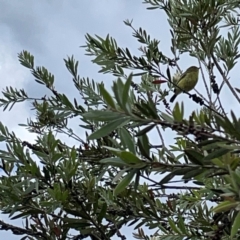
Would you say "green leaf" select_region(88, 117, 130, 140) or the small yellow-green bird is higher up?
the small yellow-green bird

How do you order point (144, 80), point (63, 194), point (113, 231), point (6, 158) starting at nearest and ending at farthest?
point (63, 194)
point (6, 158)
point (113, 231)
point (144, 80)

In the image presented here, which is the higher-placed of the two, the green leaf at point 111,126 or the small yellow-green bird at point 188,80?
the small yellow-green bird at point 188,80

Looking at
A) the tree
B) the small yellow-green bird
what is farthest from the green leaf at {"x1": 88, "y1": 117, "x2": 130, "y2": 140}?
the small yellow-green bird

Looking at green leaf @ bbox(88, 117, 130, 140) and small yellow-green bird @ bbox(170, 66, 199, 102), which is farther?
small yellow-green bird @ bbox(170, 66, 199, 102)

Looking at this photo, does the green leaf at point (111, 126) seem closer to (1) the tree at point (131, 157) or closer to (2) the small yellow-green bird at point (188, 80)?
(1) the tree at point (131, 157)

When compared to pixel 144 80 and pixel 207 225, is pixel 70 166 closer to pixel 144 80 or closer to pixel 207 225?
pixel 207 225

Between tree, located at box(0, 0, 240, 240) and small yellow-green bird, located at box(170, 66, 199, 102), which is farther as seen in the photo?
small yellow-green bird, located at box(170, 66, 199, 102)

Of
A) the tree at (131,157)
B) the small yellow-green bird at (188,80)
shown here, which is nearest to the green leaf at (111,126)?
the tree at (131,157)

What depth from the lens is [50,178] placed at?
43.9 inches

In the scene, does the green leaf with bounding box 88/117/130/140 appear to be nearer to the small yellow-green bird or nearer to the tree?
the tree

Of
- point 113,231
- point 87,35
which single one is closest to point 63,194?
point 113,231

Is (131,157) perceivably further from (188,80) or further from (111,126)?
(188,80)

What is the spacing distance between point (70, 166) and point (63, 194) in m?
0.08

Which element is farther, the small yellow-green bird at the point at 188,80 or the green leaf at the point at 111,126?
the small yellow-green bird at the point at 188,80
